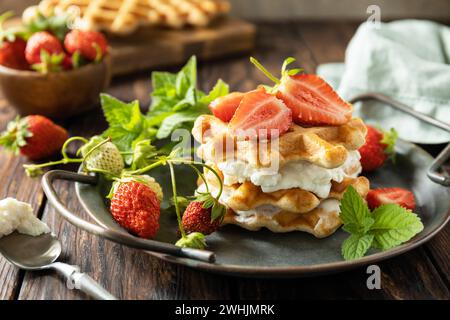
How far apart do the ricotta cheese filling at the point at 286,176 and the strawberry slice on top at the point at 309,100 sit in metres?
0.12

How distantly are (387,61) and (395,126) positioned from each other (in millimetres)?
308

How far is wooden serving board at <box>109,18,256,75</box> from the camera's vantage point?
2.94 metres

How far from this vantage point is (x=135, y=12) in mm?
2998

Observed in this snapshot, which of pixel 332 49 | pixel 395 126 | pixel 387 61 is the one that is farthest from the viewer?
pixel 332 49

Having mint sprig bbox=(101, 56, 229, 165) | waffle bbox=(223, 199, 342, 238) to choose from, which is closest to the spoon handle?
waffle bbox=(223, 199, 342, 238)

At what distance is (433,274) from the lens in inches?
60.0

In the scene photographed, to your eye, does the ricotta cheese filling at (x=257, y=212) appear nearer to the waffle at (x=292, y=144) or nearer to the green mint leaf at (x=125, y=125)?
the waffle at (x=292, y=144)

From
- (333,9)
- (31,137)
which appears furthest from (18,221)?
(333,9)

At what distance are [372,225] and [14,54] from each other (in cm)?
153

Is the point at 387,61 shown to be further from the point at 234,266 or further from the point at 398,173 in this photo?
the point at 234,266

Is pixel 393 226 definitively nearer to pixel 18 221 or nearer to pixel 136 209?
pixel 136 209

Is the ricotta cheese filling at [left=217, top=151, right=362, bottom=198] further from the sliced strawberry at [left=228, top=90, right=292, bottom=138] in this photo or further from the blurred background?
the blurred background

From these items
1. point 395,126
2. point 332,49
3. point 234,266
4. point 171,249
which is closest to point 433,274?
point 234,266

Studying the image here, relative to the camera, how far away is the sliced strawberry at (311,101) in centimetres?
162
